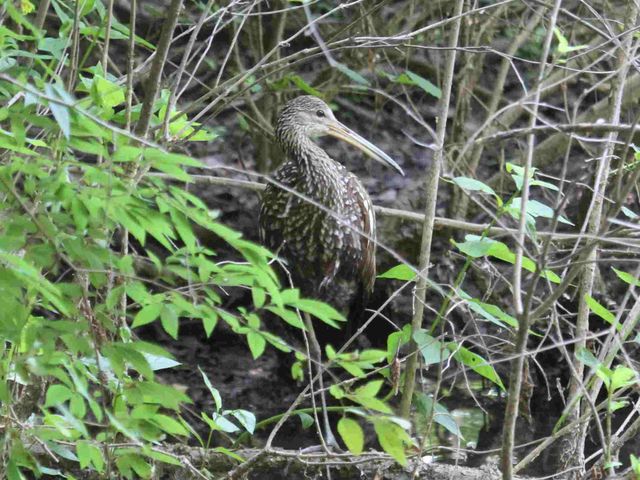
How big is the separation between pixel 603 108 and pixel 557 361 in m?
1.34

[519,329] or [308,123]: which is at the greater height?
[519,329]

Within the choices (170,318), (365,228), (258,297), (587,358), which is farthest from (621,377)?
(365,228)

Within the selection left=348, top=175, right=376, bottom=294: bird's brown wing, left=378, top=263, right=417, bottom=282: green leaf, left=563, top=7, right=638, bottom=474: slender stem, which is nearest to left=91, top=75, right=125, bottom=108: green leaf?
left=378, top=263, right=417, bottom=282: green leaf

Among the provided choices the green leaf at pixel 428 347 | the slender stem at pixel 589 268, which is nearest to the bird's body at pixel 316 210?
the slender stem at pixel 589 268

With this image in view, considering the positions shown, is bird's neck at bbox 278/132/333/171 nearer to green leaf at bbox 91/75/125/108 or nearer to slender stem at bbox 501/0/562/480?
green leaf at bbox 91/75/125/108

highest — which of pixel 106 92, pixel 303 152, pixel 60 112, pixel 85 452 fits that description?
pixel 60 112

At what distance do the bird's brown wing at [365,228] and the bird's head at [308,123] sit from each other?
21cm

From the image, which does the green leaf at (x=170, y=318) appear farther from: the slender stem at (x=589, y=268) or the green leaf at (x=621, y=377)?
the slender stem at (x=589, y=268)

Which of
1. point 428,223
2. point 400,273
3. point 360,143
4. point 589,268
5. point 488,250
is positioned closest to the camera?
point 488,250

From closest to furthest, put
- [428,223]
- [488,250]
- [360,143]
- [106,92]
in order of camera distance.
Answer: [106,92]
[488,250]
[428,223]
[360,143]

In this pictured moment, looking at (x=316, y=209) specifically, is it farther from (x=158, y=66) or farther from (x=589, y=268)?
(x=158, y=66)

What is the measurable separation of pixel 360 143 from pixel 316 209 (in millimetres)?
407

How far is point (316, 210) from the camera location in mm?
4777

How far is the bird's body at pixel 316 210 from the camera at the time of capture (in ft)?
15.7
